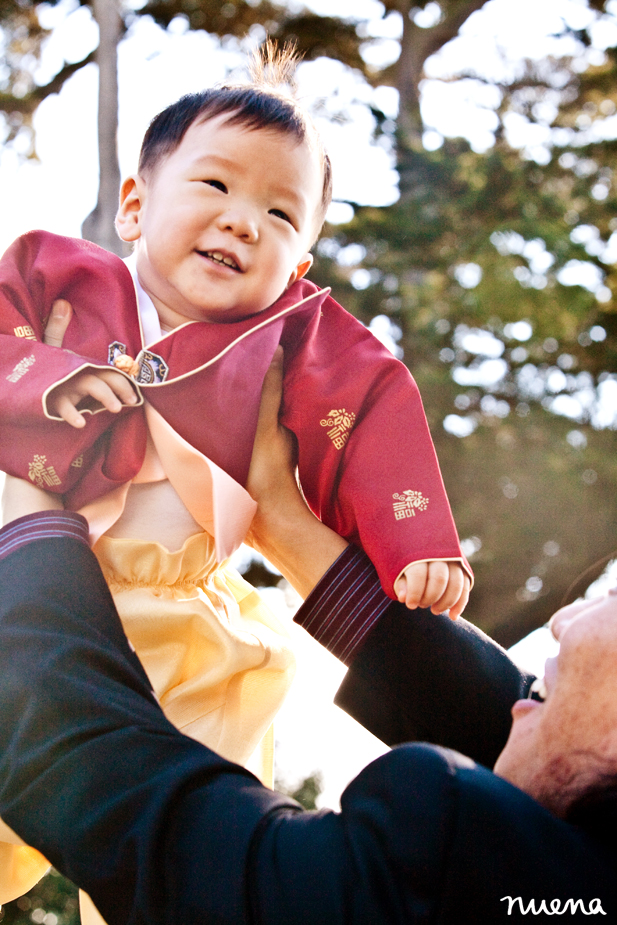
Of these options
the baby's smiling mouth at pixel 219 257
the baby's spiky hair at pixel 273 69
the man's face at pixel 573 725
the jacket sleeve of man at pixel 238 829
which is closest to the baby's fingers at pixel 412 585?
the man's face at pixel 573 725

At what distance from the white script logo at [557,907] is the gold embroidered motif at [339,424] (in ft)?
2.31

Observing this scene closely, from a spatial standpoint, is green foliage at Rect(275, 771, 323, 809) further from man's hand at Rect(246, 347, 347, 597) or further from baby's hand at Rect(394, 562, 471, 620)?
baby's hand at Rect(394, 562, 471, 620)

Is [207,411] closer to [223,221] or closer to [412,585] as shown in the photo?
[223,221]

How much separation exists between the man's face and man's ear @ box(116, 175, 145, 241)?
0.88 metres

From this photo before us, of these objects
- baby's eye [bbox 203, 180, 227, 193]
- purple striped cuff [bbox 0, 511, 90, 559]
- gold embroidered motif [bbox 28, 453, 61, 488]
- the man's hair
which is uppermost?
the man's hair

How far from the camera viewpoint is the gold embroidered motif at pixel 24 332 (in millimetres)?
1082

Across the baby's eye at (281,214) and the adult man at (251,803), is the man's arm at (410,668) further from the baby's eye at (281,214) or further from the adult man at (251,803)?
the baby's eye at (281,214)

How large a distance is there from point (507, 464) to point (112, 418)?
342 cm

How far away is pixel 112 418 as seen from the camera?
3.67 feet

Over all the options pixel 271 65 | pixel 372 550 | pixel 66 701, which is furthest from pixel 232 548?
pixel 271 65

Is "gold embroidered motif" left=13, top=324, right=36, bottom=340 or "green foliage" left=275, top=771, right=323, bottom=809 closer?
"gold embroidered motif" left=13, top=324, right=36, bottom=340

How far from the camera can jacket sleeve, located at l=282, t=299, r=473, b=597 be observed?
1111mm

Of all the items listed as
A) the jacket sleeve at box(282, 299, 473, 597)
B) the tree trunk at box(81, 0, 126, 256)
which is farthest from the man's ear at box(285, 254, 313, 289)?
the tree trunk at box(81, 0, 126, 256)

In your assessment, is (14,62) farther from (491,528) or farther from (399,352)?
(491,528)
